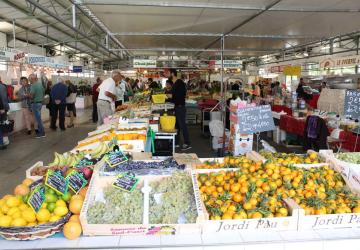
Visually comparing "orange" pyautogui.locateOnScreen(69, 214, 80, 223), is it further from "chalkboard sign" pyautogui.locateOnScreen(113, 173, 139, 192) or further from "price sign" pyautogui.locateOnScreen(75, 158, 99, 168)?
"price sign" pyautogui.locateOnScreen(75, 158, 99, 168)

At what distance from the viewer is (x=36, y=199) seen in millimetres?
2383

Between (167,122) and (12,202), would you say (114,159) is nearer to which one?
(12,202)

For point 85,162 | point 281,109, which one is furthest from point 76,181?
point 281,109

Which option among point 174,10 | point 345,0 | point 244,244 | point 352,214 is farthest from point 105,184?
point 345,0

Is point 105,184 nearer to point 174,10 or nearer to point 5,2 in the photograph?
point 174,10

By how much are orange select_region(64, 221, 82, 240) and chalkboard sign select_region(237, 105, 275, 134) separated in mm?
3046

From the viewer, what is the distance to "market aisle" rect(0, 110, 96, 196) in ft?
20.0

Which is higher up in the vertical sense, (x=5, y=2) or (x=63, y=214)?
(x=5, y=2)

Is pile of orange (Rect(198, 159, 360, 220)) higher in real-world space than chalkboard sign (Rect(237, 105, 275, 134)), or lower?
lower

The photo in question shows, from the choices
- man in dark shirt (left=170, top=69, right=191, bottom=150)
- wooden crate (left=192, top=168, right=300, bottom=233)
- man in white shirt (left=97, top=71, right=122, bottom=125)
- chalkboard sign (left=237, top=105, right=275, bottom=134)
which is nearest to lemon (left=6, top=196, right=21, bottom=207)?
wooden crate (left=192, top=168, right=300, bottom=233)

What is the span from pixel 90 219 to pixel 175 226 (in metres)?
0.58

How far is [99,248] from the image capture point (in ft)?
6.82

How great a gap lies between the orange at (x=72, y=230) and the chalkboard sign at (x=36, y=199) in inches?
10.9

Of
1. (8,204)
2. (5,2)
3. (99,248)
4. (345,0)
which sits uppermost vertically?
(5,2)
